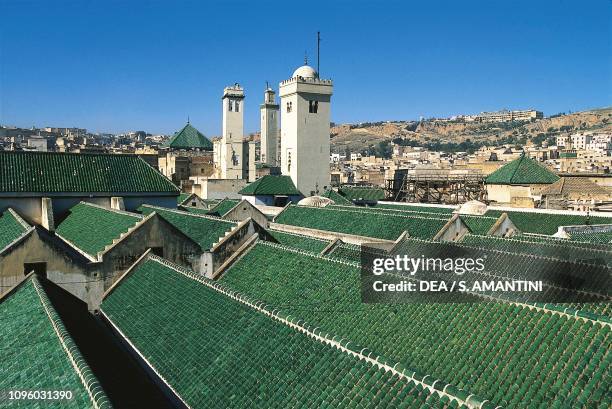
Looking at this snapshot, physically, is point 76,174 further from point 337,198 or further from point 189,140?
point 189,140

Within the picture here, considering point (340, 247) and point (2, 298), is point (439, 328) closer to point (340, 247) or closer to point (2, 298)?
point (340, 247)

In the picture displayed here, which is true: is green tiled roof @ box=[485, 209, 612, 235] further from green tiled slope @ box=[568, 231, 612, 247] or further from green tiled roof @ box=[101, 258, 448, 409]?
green tiled roof @ box=[101, 258, 448, 409]

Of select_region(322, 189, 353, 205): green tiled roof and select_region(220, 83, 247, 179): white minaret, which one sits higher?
select_region(220, 83, 247, 179): white minaret

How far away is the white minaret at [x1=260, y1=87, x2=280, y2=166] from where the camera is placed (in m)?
71.8

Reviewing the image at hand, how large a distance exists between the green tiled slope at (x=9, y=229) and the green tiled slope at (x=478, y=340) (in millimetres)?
9937

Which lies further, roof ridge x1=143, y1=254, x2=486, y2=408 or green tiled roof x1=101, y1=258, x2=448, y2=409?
green tiled roof x1=101, y1=258, x2=448, y2=409

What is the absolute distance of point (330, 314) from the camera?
13375 mm

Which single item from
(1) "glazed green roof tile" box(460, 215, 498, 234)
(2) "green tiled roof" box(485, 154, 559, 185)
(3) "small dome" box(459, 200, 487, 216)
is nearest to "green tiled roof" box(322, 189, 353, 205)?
(3) "small dome" box(459, 200, 487, 216)

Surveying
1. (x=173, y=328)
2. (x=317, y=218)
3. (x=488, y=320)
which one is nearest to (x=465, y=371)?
(x=488, y=320)

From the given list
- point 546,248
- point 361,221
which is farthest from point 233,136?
point 546,248

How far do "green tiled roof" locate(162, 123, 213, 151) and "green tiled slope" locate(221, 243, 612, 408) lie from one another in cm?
7180

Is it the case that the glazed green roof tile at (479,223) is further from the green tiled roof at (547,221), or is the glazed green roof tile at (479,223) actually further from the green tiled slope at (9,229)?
the green tiled slope at (9,229)

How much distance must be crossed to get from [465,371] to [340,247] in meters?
11.0

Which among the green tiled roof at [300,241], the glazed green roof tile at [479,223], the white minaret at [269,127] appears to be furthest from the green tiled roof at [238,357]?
the white minaret at [269,127]
